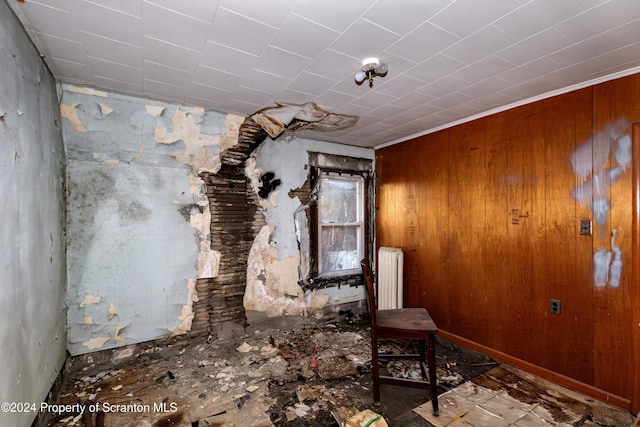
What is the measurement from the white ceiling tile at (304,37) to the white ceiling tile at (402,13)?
26cm

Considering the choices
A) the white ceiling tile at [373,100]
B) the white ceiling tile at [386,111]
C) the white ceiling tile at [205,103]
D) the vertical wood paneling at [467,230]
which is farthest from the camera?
the vertical wood paneling at [467,230]

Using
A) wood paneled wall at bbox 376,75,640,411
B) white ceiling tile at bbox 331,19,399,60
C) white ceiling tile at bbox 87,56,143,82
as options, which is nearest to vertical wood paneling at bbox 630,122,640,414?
wood paneled wall at bbox 376,75,640,411

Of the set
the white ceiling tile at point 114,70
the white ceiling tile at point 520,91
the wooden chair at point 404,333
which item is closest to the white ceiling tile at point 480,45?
the white ceiling tile at point 520,91

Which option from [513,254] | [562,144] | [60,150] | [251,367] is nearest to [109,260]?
[60,150]

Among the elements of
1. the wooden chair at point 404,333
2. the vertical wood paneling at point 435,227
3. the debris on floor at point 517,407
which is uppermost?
the vertical wood paneling at point 435,227

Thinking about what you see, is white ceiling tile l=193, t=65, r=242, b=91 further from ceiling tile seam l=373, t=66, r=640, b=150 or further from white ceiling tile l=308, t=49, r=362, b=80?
ceiling tile seam l=373, t=66, r=640, b=150

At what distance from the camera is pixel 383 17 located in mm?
1525

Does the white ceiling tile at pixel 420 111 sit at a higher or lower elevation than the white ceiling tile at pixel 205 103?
lower

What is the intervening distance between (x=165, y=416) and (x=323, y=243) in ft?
7.90

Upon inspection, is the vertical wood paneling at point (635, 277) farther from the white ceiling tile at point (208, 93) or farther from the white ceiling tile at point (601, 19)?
the white ceiling tile at point (208, 93)

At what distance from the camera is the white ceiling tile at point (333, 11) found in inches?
55.9

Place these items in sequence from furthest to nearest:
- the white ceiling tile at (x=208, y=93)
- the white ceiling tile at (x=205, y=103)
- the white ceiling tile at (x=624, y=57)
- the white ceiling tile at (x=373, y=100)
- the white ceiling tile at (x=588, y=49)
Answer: the white ceiling tile at (x=205, y=103), the white ceiling tile at (x=373, y=100), the white ceiling tile at (x=208, y=93), the white ceiling tile at (x=624, y=57), the white ceiling tile at (x=588, y=49)

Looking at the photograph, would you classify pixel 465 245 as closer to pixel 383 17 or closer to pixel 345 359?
pixel 345 359

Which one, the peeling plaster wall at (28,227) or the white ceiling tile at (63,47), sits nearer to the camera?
A: the peeling plaster wall at (28,227)
